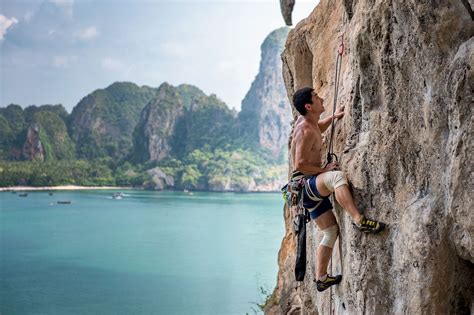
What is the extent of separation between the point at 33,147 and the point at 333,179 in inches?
4335

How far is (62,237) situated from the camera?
133 ft

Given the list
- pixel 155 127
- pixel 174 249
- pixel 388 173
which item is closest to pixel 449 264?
pixel 388 173

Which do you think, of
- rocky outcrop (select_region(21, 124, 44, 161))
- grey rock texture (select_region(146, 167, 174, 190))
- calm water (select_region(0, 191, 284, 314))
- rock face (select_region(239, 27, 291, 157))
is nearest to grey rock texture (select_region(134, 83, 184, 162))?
grey rock texture (select_region(146, 167, 174, 190))

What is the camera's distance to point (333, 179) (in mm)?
3688

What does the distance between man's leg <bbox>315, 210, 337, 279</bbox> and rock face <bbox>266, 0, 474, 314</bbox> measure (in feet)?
0.21

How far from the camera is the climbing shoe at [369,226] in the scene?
3418mm

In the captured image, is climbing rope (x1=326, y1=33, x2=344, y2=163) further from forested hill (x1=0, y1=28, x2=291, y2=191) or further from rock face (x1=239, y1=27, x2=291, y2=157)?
rock face (x1=239, y1=27, x2=291, y2=157)

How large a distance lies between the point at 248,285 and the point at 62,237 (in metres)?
20.5

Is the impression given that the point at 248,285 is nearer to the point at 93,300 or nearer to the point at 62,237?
the point at 93,300

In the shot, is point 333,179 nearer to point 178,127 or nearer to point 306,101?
point 306,101

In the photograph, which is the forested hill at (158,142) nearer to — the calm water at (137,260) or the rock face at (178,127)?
the rock face at (178,127)

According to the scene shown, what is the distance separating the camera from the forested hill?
96.4 meters

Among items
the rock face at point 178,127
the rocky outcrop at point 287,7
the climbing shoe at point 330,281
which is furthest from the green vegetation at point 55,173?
the climbing shoe at point 330,281

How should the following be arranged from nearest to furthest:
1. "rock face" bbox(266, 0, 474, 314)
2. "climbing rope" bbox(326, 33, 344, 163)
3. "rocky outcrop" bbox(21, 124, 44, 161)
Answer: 1. "rock face" bbox(266, 0, 474, 314)
2. "climbing rope" bbox(326, 33, 344, 163)
3. "rocky outcrop" bbox(21, 124, 44, 161)
